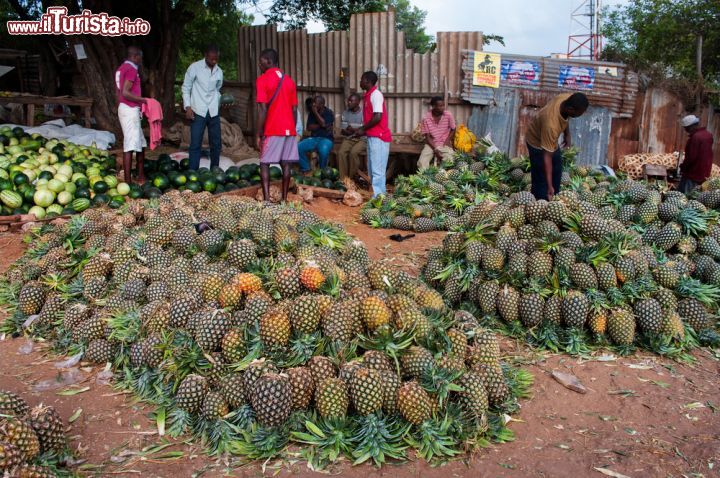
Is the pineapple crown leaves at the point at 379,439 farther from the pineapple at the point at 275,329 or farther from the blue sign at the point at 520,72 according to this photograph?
the blue sign at the point at 520,72

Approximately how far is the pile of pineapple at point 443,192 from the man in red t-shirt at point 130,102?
3947mm

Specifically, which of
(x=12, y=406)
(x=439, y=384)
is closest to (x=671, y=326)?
(x=439, y=384)

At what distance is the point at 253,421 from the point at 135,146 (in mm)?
7126

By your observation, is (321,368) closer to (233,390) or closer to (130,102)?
(233,390)

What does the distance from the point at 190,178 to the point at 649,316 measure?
23.7 ft

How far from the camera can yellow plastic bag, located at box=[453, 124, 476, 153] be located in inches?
440

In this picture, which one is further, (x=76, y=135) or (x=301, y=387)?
(x=76, y=135)

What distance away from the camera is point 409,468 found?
3.31m

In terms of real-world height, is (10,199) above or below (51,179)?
below

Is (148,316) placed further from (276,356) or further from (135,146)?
(135,146)

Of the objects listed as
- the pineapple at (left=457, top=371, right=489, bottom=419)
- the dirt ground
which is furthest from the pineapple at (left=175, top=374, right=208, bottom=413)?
the pineapple at (left=457, top=371, right=489, bottom=419)

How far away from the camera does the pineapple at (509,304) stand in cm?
514

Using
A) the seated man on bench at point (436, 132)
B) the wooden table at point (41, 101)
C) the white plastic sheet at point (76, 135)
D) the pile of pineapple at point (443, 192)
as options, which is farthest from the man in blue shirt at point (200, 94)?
the wooden table at point (41, 101)

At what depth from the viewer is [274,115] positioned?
893cm
